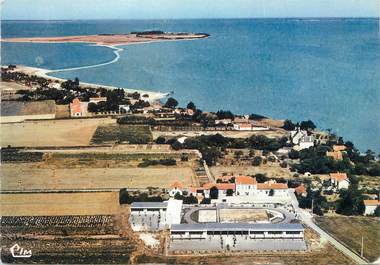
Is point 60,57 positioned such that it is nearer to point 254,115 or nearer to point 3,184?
point 254,115

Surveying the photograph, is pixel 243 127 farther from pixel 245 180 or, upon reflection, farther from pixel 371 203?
pixel 371 203

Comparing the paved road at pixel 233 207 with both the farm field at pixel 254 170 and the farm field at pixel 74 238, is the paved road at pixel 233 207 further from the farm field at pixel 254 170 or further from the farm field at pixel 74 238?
the farm field at pixel 254 170

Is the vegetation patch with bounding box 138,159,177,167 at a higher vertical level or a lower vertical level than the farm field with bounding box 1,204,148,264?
higher

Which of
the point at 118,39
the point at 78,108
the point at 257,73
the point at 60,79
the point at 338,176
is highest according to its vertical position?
the point at 118,39

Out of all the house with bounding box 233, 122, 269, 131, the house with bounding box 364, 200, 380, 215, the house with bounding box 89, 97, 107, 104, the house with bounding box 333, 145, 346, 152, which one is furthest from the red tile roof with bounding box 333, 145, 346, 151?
the house with bounding box 89, 97, 107, 104

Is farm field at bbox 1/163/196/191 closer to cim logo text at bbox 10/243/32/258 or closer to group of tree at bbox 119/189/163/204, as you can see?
group of tree at bbox 119/189/163/204

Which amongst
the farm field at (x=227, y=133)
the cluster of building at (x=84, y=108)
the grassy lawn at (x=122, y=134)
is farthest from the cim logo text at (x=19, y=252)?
the cluster of building at (x=84, y=108)

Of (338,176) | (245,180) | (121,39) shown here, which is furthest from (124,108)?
(121,39)
